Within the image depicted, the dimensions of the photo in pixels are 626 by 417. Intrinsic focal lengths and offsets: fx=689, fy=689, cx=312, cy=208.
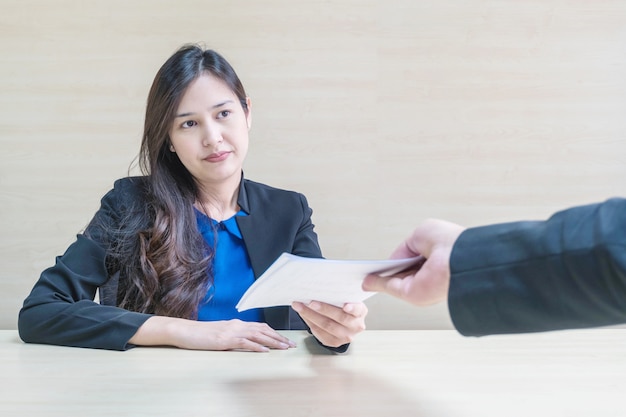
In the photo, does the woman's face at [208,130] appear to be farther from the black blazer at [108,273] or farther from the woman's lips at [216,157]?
the black blazer at [108,273]

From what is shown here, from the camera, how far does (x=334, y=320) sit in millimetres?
1372

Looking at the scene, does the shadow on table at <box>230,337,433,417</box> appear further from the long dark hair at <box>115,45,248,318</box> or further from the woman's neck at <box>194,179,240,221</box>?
the woman's neck at <box>194,179,240,221</box>

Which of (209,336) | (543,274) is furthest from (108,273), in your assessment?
(543,274)

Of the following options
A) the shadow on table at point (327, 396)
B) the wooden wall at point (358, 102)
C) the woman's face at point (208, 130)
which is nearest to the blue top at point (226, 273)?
the woman's face at point (208, 130)

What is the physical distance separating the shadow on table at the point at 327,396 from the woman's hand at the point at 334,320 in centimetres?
9

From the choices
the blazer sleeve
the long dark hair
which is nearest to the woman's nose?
the long dark hair

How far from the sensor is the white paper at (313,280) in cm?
108

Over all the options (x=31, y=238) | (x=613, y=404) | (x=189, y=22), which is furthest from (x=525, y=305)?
(x=31, y=238)

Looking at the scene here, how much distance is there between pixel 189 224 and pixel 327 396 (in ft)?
3.15

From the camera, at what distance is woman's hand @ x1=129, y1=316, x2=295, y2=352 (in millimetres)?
1453

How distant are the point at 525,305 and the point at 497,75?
2.15 meters

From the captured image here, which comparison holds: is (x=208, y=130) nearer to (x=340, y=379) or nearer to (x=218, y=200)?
(x=218, y=200)

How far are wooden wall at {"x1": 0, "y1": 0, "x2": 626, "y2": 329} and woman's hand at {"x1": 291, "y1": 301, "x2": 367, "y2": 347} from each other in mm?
1509

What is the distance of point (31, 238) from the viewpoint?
2.94 metres
